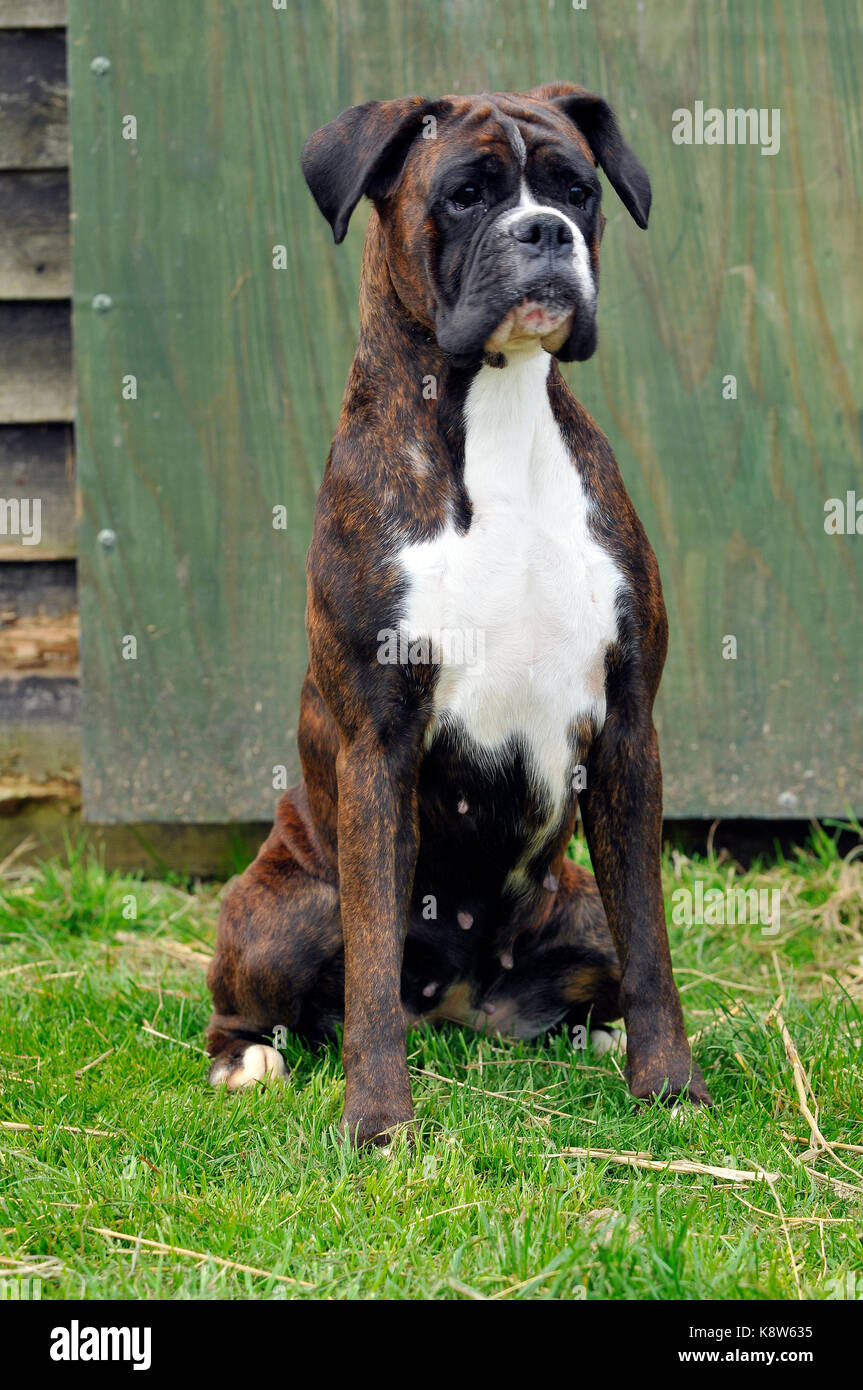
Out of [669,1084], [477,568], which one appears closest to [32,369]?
[477,568]

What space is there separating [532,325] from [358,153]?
18.1 inches

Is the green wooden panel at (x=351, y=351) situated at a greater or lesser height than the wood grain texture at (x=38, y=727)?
greater

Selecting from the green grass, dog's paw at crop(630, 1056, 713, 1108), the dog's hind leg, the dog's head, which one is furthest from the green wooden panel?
dog's paw at crop(630, 1056, 713, 1108)

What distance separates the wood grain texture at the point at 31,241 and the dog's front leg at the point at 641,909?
8.32 feet

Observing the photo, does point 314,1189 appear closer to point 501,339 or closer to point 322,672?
point 322,672

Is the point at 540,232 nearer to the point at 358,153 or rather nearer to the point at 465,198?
the point at 465,198

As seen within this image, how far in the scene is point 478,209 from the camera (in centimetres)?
249

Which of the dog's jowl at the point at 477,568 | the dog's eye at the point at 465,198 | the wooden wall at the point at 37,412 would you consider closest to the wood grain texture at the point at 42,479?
the wooden wall at the point at 37,412

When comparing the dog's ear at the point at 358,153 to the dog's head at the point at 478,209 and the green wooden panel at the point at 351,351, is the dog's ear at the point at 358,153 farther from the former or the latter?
the green wooden panel at the point at 351,351

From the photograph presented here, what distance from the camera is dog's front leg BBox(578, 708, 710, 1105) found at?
272 cm

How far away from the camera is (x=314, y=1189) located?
2.35m

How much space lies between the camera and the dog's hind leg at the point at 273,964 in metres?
2.95

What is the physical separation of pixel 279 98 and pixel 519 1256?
128 inches

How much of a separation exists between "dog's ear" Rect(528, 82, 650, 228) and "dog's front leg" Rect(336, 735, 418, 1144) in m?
1.15
